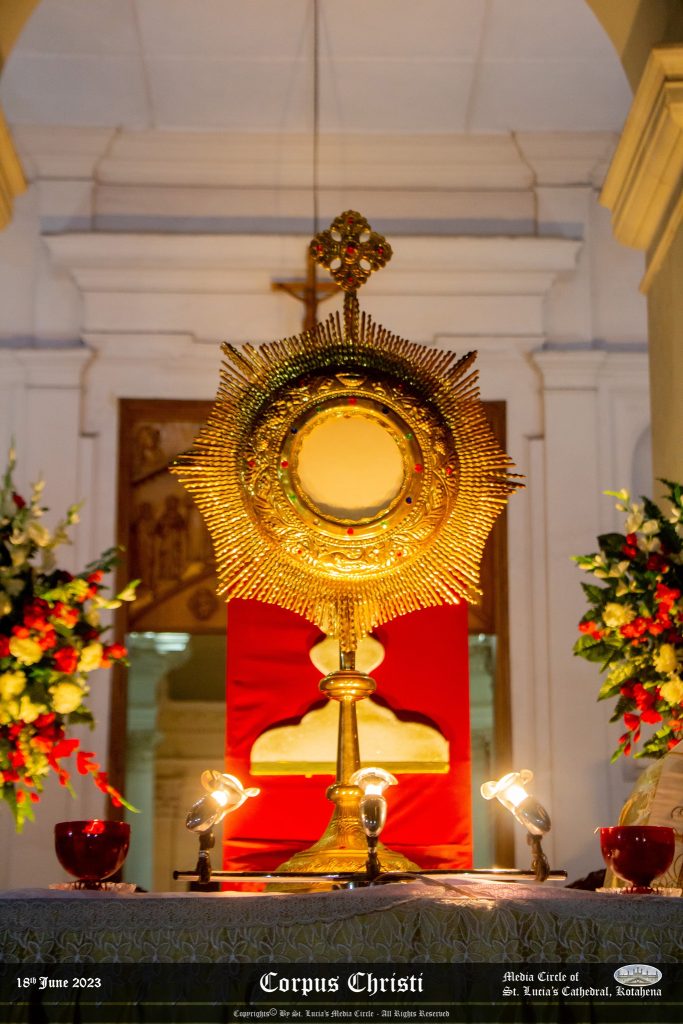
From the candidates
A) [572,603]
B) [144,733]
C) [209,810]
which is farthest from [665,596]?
[144,733]

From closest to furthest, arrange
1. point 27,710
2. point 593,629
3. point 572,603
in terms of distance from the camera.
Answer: point 27,710 → point 593,629 → point 572,603

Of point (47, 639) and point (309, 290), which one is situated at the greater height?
point (309, 290)

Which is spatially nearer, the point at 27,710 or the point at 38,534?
the point at 27,710

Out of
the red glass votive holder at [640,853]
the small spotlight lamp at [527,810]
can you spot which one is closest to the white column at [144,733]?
the small spotlight lamp at [527,810]

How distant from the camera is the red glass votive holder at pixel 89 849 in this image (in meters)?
1.98

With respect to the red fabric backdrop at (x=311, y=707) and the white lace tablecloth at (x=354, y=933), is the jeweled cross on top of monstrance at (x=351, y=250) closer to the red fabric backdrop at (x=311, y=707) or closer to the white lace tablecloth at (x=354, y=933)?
the red fabric backdrop at (x=311, y=707)

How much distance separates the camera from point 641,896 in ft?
5.50

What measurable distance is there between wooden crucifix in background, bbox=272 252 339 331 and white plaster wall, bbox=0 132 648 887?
72 mm

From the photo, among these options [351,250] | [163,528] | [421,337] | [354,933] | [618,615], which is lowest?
[354,933]

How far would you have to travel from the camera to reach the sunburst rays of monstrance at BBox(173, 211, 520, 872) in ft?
8.82

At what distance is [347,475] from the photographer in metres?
2.68

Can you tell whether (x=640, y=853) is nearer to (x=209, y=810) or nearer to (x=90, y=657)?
(x=209, y=810)

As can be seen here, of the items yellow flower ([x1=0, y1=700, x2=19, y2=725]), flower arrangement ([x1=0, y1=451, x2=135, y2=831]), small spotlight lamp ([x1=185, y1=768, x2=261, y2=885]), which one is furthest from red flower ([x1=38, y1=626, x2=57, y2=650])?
small spotlight lamp ([x1=185, y1=768, x2=261, y2=885])

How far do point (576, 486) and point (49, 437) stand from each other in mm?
1819
